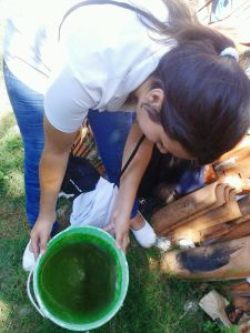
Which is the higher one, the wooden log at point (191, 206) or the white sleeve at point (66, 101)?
the white sleeve at point (66, 101)

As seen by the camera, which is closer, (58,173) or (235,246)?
(58,173)

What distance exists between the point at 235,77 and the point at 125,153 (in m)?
0.84

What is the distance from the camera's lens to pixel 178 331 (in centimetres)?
234

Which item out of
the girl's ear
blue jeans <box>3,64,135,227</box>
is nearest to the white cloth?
blue jeans <box>3,64,135,227</box>

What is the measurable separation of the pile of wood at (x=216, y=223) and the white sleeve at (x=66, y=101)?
114 cm

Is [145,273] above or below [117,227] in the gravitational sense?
below

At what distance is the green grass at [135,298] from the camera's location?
2324 mm

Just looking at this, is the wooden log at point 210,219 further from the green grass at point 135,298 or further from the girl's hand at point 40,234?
the girl's hand at point 40,234

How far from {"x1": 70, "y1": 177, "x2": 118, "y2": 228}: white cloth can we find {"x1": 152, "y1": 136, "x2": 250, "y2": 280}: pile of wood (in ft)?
1.17

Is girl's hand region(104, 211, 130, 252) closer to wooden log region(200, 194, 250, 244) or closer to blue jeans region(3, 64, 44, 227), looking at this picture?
blue jeans region(3, 64, 44, 227)

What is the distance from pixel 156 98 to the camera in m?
1.32

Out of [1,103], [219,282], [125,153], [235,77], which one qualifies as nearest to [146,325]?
[219,282]

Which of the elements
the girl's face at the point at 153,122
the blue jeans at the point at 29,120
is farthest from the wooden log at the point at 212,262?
the girl's face at the point at 153,122

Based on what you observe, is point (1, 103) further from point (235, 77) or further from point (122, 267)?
point (235, 77)
